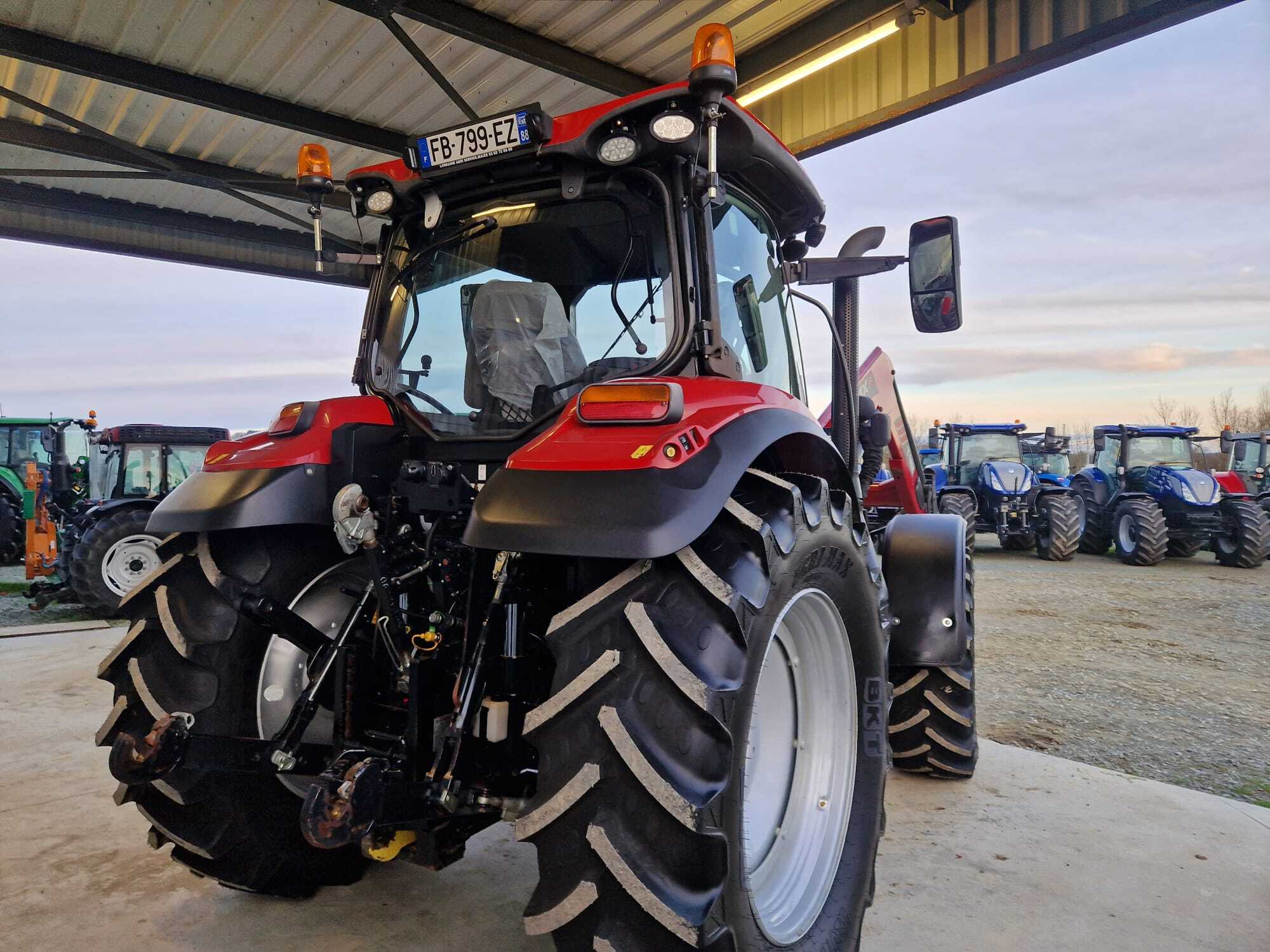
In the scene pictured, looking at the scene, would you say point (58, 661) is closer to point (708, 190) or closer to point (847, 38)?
point (708, 190)

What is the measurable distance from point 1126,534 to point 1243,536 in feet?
4.55

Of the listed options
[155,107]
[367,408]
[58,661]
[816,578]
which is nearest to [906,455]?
[816,578]

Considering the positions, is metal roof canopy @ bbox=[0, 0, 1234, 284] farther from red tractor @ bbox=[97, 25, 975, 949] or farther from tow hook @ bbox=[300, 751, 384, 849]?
tow hook @ bbox=[300, 751, 384, 849]

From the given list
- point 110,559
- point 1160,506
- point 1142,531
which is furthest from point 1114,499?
point 110,559

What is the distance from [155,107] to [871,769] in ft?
25.0

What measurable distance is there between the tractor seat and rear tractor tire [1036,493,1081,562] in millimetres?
11978

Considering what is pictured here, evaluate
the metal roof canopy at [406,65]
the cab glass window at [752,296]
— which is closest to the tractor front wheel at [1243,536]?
the metal roof canopy at [406,65]

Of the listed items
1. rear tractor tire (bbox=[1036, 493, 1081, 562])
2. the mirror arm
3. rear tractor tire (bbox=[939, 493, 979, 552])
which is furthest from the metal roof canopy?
Result: rear tractor tire (bbox=[1036, 493, 1081, 562])

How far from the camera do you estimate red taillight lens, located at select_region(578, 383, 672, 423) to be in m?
1.67

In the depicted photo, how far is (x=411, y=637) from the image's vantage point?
2.05 meters

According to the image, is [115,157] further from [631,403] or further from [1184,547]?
[1184,547]

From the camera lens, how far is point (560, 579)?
6.68 feet

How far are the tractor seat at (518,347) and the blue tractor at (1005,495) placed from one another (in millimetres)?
10651

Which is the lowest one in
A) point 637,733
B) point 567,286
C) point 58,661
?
point 58,661
